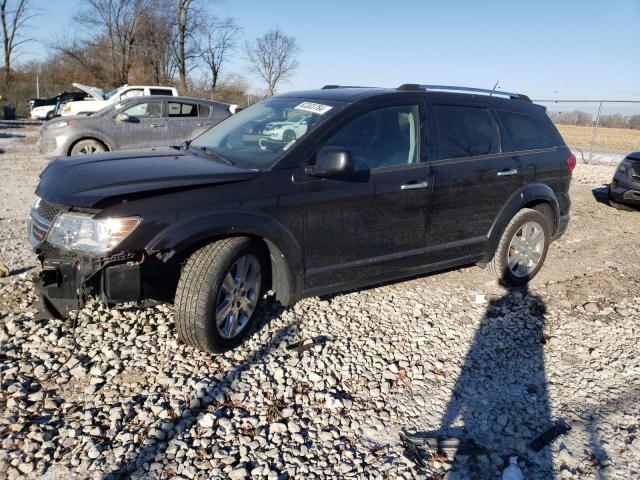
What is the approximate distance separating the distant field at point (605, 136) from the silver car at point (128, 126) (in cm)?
1934

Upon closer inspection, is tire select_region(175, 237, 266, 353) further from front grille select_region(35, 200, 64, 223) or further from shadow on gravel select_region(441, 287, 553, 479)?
shadow on gravel select_region(441, 287, 553, 479)

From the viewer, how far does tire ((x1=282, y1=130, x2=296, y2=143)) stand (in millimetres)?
3806

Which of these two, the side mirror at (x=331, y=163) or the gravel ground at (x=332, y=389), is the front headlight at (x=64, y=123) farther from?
the side mirror at (x=331, y=163)

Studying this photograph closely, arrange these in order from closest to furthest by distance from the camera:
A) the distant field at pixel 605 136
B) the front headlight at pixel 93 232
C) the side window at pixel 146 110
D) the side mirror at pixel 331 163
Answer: the front headlight at pixel 93 232 → the side mirror at pixel 331 163 → the side window at pixel 146 110 → the distant field at pixel 605 136

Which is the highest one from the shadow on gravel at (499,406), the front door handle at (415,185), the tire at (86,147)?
the tire at (86,147)

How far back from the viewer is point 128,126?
10.3 m

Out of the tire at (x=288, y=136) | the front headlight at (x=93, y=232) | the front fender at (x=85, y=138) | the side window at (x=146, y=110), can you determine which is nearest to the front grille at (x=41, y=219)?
the front headlight at (x=93, y=232)

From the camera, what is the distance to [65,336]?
357cm

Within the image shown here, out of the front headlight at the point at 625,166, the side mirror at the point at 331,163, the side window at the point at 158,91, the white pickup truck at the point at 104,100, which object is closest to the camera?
the side mirror at the point at 331,163

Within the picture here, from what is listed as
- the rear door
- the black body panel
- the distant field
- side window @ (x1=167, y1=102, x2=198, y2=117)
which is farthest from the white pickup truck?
the distant field

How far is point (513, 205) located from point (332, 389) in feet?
9.27

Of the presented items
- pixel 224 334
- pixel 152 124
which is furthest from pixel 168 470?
pixel 152 124

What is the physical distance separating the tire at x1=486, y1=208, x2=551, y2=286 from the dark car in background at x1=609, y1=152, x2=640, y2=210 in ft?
16.0

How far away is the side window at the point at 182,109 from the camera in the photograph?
11029mm
